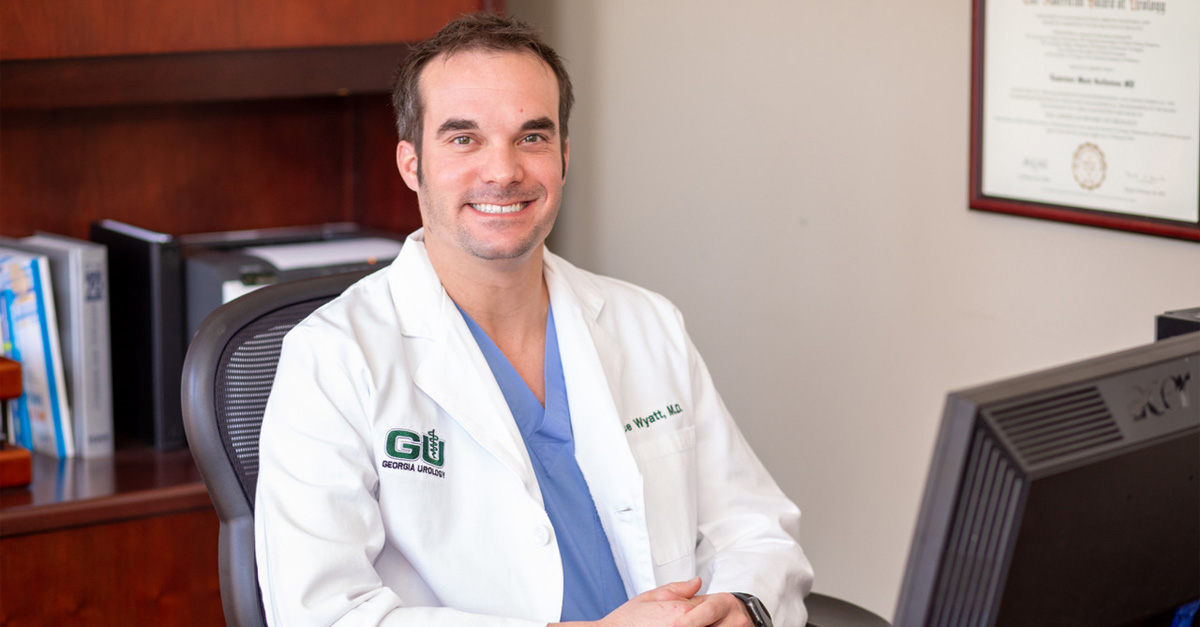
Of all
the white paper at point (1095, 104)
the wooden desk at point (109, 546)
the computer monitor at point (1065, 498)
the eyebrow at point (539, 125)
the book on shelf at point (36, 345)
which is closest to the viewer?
the computer monitor at point (1065, 498)

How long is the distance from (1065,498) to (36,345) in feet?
5.67

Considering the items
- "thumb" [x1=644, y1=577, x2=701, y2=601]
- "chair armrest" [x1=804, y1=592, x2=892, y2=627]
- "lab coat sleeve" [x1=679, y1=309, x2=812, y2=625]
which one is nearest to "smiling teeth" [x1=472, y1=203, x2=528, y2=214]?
"lab coat sleeve" [x1=679, y1=309, x2=812, y2=625]

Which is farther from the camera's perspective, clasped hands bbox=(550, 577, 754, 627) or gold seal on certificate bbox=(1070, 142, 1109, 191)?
gold seal on certificate bbox=(1070, 142, 1109, 191)

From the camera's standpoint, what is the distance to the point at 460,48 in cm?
153

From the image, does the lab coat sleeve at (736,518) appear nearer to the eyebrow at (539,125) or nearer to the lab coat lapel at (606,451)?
the lab coat lapel at (606,451)

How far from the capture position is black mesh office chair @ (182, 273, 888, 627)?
1.38 meters

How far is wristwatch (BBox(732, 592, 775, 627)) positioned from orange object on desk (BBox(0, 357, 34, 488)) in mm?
1131

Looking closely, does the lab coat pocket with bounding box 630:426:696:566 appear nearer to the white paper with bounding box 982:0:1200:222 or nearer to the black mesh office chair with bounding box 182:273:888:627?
the black mesh office chair with bounding box 182:273:888:627

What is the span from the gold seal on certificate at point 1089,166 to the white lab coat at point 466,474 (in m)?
0.61

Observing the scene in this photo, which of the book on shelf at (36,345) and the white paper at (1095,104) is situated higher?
the white paper at (1095,104)

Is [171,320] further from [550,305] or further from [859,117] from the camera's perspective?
[859,117]

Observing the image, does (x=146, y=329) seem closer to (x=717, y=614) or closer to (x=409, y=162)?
(x=409, y=162)

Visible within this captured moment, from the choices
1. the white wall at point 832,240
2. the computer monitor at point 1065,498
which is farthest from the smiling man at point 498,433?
the computer monitor at point 1065,498

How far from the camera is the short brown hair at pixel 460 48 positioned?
1540mm
